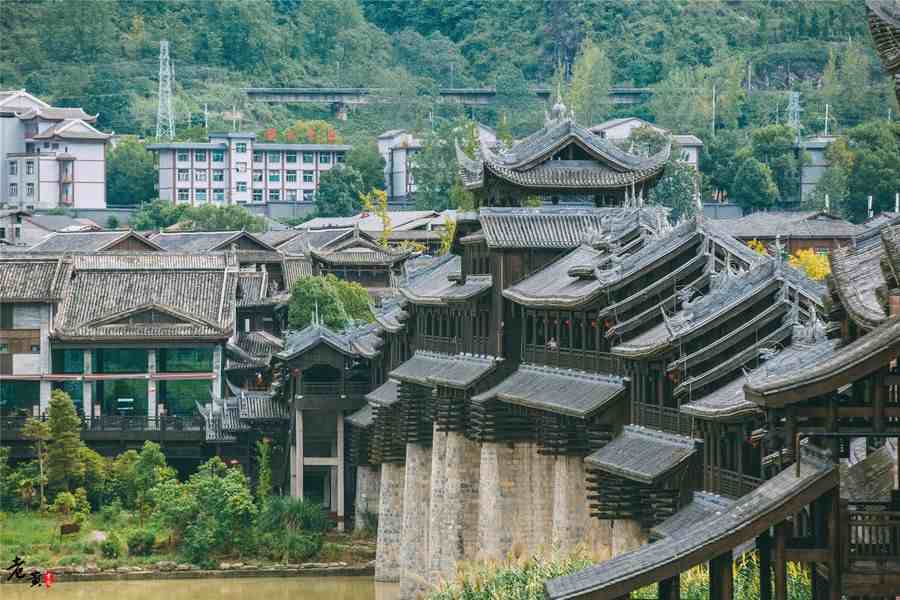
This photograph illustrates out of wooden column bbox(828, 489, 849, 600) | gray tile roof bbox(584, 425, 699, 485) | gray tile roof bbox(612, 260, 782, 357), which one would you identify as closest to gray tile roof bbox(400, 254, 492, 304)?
gray tile roof bbox(584, 425, 699, 485)

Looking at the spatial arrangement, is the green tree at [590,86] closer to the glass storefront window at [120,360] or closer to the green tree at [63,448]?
the glass storefront window at [120,360]

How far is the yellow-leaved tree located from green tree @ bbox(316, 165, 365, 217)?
5147cm

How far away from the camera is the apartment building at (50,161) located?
128125 mm

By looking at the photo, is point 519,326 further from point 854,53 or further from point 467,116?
point 467,116

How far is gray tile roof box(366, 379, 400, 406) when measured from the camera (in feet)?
184

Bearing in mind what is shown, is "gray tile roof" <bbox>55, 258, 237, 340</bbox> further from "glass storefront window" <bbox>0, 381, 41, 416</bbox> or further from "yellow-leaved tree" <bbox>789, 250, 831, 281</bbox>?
"yellow-leaved tree" <bbox>789, 250, 831, 281</bbox>

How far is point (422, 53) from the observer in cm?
17875

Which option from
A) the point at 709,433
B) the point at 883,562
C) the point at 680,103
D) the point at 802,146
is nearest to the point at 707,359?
the point at 709,433

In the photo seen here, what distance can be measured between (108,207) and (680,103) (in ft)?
123

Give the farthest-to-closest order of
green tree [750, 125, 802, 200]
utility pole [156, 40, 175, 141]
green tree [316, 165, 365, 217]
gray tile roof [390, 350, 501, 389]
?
1. utility pole [156, 40, 175, 141]
2. green tree [316, 165, 365, 217]
3. green tree [750, 125, 802, 200]
4. gray tile roof [390, 350, 501, 389]

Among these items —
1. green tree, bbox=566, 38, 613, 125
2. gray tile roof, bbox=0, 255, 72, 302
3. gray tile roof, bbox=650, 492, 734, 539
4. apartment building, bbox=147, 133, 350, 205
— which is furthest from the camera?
green tree, bbox=566, 38, 613, 125

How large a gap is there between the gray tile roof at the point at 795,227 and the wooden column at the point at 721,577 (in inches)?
2430

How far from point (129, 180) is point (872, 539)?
388 feet

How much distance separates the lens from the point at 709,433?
3253 centimetres
